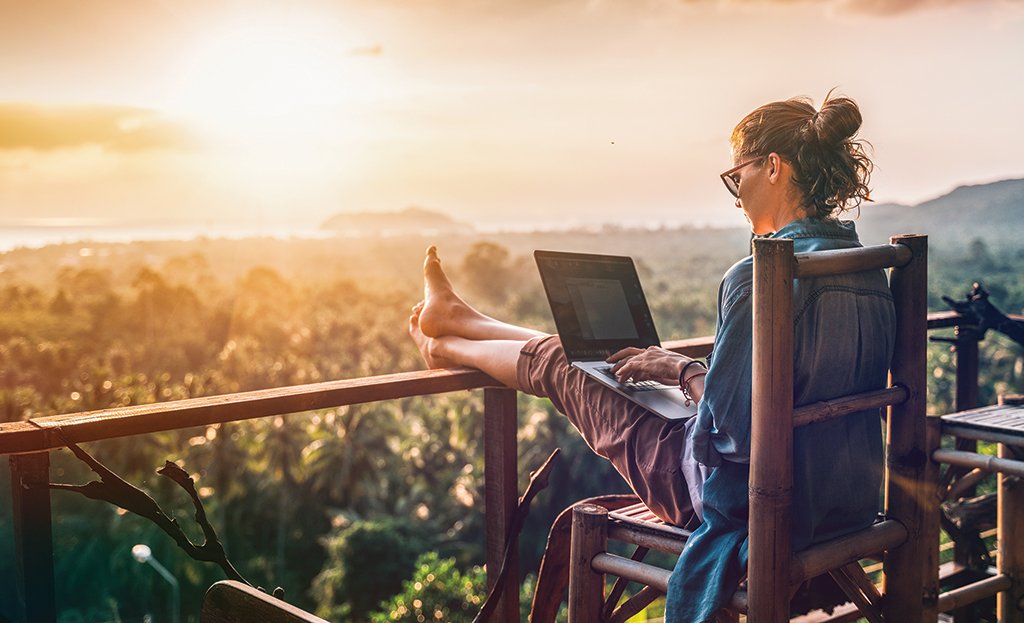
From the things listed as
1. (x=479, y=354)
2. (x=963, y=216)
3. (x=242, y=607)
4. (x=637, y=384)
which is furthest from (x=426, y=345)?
(x=963, y=216)

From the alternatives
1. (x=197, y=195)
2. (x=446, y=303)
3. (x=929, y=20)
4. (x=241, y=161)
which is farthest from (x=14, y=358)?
(x=446, y=303)

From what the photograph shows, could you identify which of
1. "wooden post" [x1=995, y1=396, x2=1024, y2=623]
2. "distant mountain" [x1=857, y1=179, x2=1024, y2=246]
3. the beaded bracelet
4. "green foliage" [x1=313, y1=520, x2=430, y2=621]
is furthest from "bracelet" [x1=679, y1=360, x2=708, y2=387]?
"green foliage" [x1=313, y1=520, x2=430, y2=621]

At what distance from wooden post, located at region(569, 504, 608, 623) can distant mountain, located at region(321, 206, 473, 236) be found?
7380cm

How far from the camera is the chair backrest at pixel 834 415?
1215 millimetres

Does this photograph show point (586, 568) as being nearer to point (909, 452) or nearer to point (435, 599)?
point (909, 452)

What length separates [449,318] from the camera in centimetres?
227

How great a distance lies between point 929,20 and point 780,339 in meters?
28.2

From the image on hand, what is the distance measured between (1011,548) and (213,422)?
1739 millimetres

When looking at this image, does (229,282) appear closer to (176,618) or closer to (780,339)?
(176,618)

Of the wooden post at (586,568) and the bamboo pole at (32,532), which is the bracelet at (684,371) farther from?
the bamboo pole at (32,532)

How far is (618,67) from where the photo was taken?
59.0 metres

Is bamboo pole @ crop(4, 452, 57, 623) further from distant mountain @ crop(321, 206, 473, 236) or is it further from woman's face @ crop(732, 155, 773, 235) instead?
distant mountain @ crop(321, 206, 473, 236)

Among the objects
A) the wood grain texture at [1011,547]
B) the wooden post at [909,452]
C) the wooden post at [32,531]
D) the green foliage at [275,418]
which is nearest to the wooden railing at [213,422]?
the wooden post at [32,531]

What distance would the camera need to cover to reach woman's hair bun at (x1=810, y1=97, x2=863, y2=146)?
4.71 ft
